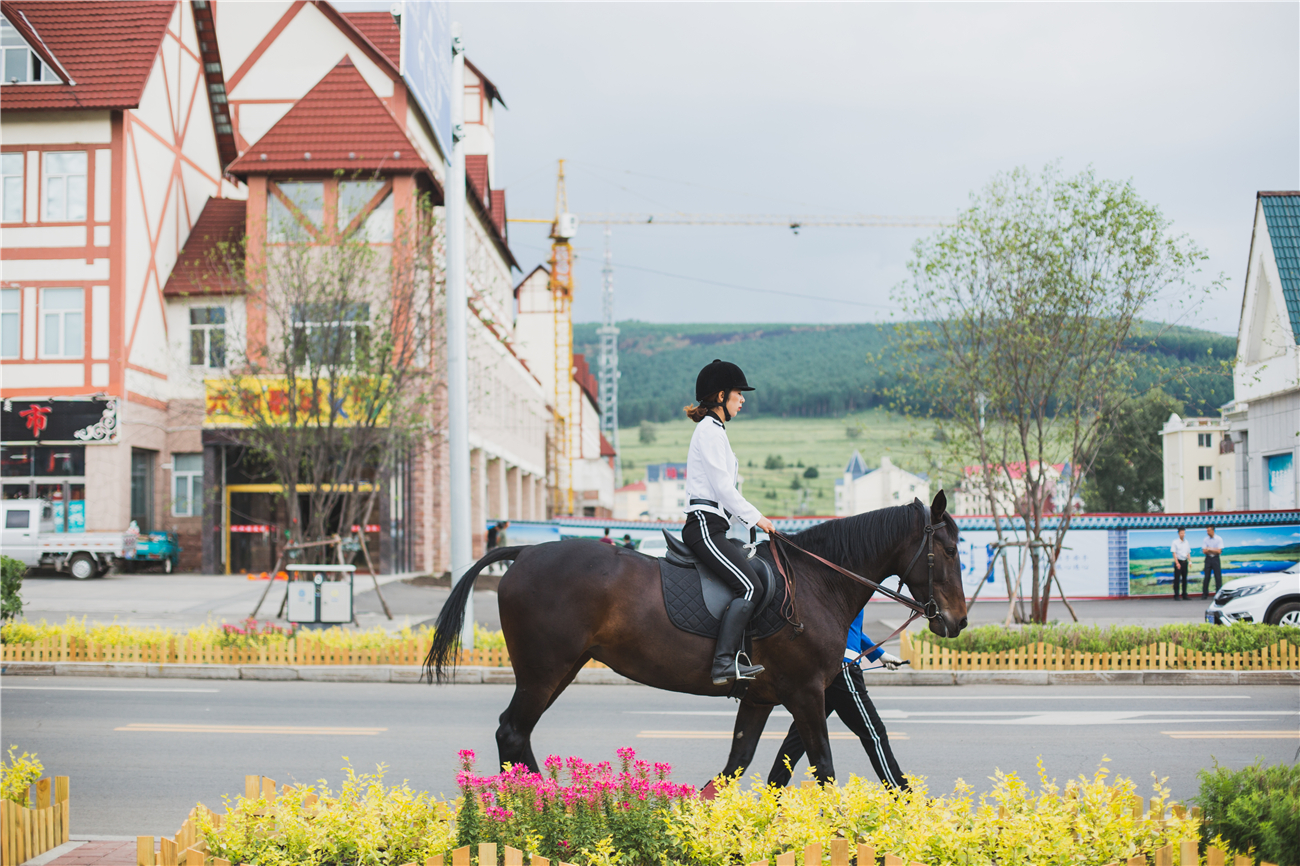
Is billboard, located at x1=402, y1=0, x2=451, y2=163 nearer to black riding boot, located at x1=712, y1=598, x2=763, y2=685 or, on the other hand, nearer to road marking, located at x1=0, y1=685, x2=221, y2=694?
black riding boot, located at x1=712, y1=598, x2=763, y2=685

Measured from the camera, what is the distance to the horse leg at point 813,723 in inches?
230

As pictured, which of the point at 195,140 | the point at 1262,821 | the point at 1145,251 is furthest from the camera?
the point at 195,140

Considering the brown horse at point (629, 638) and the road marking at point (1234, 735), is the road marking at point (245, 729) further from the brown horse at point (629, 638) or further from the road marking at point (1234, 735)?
the road marking at point (1234, 735)

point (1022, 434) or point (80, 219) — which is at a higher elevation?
point (80, 219)

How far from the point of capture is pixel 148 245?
34250mm

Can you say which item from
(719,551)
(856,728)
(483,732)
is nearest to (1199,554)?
(483,732)

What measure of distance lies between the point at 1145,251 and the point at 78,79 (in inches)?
1240

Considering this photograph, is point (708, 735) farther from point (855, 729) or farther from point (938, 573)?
point (938, 573)

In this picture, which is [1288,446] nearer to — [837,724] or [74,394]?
[837,724]

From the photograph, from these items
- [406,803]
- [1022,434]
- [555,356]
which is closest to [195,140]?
[1022,434]

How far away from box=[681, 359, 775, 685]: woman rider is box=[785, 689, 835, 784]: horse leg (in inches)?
11.3

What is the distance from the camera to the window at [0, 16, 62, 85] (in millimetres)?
32688

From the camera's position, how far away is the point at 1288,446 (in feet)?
73.3

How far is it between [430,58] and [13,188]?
28.1 metres
